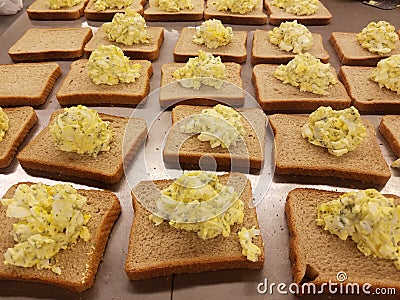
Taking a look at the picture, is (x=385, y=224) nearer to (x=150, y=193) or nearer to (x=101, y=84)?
(x=150, y=193)

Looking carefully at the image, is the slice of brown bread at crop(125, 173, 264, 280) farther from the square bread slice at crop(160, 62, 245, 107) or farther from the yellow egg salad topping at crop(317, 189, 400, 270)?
the square bread slice at crop(160, 62, 245, 107)

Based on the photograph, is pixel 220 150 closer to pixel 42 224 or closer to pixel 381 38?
pixel 42 224

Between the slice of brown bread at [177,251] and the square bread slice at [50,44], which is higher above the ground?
the square bread slice at [50,44]

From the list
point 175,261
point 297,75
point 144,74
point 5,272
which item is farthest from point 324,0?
point 5,272

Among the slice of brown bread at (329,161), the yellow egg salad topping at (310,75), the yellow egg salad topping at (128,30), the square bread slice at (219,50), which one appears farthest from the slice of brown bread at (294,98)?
the yellow egg salad topping at (128,30)

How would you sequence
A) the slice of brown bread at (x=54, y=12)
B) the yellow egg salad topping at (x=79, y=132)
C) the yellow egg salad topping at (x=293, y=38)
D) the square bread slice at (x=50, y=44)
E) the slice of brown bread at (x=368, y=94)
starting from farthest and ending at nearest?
1. the slice of brown bread at (x=54, y=12)
2. the square bread slice at (x=50, y=44)
3. the yellow egg salad topping at (x=293, y=38)
4. the slice of brown bread at (x=368, y=94)
5. the yellow egg salad topping at (x=79, y=132)

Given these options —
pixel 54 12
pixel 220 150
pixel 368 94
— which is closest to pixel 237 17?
pixel 368 94

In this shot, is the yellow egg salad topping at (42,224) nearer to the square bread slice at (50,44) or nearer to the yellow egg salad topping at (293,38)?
the square bread slice at (50,44)
